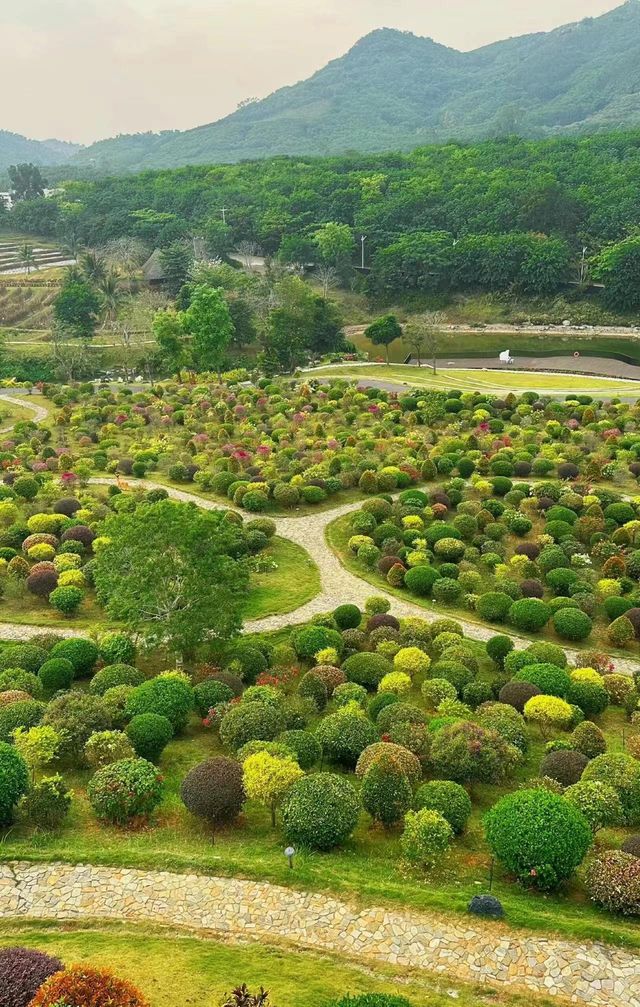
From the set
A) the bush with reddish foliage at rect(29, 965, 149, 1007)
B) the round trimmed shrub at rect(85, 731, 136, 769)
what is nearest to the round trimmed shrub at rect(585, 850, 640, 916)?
the bush with reddish foliage at rect(29, 965, 149, 1007)

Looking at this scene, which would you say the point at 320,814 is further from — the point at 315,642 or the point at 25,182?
the point at 25,182

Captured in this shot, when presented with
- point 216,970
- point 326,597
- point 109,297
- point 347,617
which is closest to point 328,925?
point 216,970

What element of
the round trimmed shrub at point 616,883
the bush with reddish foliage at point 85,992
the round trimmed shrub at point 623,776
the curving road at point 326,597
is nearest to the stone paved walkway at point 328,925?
the round trimmed shrub at point 616,883

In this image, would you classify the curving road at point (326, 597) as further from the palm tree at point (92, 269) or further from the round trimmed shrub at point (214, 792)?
the palm tree at point (92, 269)

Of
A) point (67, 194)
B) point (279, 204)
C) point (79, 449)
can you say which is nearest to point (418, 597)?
point (79, 449)

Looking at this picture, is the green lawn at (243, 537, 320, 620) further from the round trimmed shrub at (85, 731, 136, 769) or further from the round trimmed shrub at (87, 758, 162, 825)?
the round trimmed shrub at (87, 758, 162, 825)
